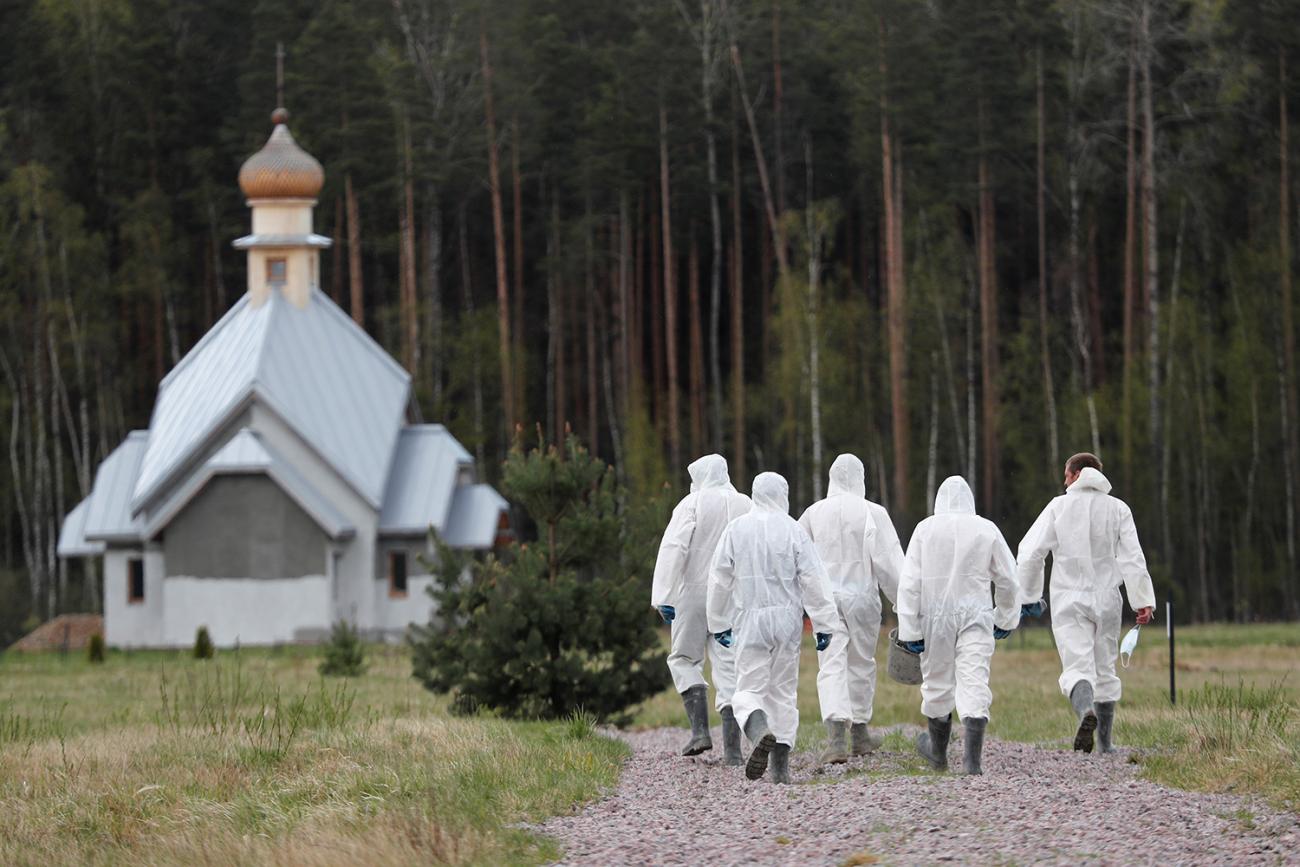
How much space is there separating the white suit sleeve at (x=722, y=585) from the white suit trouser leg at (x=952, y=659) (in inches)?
51.4

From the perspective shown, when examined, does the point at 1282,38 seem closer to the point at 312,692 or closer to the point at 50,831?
the point at 312,692

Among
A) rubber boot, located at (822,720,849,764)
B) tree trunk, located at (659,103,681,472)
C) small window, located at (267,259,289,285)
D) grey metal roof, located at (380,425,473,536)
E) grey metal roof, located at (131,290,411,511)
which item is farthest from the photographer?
tree trunk, located at (659,103,681,472)

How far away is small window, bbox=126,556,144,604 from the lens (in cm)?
4122

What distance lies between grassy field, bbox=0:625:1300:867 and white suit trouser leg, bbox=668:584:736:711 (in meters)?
0.75

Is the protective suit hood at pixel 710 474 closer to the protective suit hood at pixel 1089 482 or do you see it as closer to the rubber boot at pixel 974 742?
the protective suit hood at pixel 1089 482

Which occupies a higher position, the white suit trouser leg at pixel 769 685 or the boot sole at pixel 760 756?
the white suit trouser leg at pixel 769 685

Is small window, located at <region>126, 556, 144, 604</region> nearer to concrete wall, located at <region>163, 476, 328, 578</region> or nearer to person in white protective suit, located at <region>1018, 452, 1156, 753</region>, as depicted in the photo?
concrete wall, located at <region>163, 476, 328, 578</region>

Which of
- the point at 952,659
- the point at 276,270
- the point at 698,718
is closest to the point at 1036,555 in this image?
the point at 952,659

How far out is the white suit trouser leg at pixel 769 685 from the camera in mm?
12250

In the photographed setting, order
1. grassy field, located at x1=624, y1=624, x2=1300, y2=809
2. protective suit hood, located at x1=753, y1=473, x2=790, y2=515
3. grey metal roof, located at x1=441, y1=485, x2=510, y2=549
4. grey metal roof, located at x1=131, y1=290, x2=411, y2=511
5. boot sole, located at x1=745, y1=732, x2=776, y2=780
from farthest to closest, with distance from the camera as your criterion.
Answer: grey metal roof, located at x1=441, y1=485, x2=510, y2=549, grey metal roof, located at x1=131, y1=290, x2=411, y2=511, protective suit hood, located at x1=753, y1=473, x2=790, y2=515, boot sole, located at x1=745, y1=732, x2=776, y2=780, grassy field, located at x1=624, y1=624, x2=1300, y2=809

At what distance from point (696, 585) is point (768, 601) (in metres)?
1.65

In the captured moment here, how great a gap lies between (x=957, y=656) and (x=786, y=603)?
120 centimetres

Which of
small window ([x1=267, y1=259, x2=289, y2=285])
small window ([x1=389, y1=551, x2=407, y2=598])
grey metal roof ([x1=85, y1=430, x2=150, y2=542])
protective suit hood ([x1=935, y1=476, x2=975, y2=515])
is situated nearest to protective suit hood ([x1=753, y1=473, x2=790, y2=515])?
protective suit hood ([x1=935, y1=476, x2=975, y2=515])

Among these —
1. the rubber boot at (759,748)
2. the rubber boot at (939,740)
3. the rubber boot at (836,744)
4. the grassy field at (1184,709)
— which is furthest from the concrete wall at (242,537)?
the rubber boot at (759,748)
